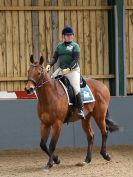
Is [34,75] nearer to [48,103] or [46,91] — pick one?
[46,91]

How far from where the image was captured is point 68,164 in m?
9.38

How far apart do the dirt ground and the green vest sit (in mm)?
1736

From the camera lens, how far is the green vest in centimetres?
891

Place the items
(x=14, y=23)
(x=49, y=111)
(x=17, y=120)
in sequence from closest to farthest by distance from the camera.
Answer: (x=49, y=111) → (x=17, y=120) → (x=14, y=23)

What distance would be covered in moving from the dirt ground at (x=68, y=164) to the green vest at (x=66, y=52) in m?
1.74

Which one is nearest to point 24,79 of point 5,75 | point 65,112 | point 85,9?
Answer: point 5,75

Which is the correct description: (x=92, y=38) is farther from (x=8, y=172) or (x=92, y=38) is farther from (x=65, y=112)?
(x=8, y=172)

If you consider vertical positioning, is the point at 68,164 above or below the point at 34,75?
below

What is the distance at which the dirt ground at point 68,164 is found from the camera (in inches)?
331

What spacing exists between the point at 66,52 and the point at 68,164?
1.98 m

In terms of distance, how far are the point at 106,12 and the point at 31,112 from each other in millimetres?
2929

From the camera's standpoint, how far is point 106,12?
1212 cm

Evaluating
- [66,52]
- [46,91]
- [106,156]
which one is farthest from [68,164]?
[66,52]

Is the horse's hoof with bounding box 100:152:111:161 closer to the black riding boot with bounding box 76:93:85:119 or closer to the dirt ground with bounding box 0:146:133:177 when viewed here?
the dirt ground with bounding box 0:146:133:177
